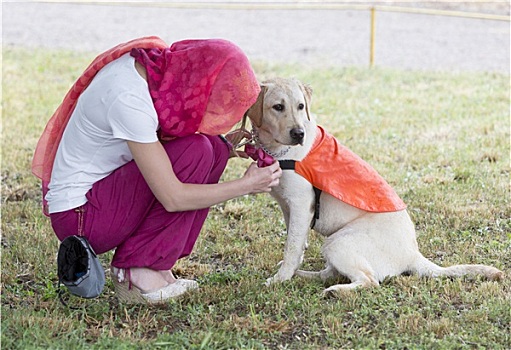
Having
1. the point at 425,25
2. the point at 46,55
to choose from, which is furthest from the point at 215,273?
the point at 425,25

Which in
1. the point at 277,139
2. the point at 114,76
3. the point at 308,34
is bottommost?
the point at 308,34

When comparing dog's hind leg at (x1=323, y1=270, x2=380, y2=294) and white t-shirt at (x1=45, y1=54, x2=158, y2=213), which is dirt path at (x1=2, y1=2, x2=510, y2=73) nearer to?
dog's hind leg at (x1=323, y1=270, x2=380, y2=294)

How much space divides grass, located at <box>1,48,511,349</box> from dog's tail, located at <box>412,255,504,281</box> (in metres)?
0.05

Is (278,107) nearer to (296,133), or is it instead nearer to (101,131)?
(296,133)

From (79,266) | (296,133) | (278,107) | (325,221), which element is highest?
(278,107)

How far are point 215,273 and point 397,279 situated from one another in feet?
3.31

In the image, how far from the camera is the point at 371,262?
4.13 m

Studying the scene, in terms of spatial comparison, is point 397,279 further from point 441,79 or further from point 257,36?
point 257,36

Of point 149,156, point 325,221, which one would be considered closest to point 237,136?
point 325,221

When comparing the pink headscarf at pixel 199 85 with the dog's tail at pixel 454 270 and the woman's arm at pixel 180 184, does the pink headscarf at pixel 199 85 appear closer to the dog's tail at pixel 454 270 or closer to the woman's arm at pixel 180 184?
the woman's arm at pixel 180 184

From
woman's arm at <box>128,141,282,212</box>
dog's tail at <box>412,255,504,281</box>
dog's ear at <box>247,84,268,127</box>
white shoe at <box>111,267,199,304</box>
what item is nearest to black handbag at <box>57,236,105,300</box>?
white shoe at <box>111,267,199,304</box>

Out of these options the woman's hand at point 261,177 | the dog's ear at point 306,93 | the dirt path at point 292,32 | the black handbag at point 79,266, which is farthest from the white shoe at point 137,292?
the dirt path at point 292,32

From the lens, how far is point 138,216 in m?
3.84

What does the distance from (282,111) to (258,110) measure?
132 mm
